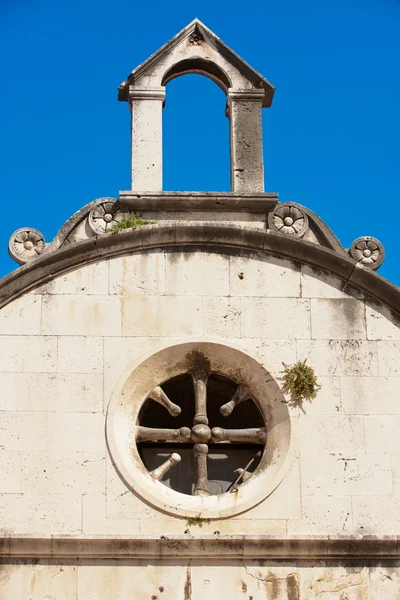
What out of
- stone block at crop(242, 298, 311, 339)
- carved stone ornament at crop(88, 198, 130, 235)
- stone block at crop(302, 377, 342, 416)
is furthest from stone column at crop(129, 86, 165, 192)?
stone block at crop(302, 377, 342, 416)

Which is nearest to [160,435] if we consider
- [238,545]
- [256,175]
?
[238,545]

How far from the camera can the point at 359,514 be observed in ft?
48.2

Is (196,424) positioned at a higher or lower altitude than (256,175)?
lower

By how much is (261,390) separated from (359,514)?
1580 mm

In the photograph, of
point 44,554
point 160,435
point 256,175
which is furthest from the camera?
point 256,175

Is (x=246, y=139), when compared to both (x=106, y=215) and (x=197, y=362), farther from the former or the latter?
(x=197, y=362)

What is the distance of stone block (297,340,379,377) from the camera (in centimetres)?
1531

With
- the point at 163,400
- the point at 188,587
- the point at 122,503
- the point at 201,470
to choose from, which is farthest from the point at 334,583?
the point at 163,400

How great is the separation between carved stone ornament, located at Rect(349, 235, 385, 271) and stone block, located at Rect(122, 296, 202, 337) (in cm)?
171

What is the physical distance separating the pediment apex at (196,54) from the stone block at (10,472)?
433 centimetres

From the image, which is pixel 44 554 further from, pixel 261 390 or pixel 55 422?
pixel 261 390

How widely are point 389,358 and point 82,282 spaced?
3154mm

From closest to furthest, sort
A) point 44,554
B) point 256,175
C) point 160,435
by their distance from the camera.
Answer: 1. point 44,554
2. point 160,435
3. point 256,175

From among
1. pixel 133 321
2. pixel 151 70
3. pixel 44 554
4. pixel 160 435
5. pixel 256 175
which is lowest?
pixel 44 554
